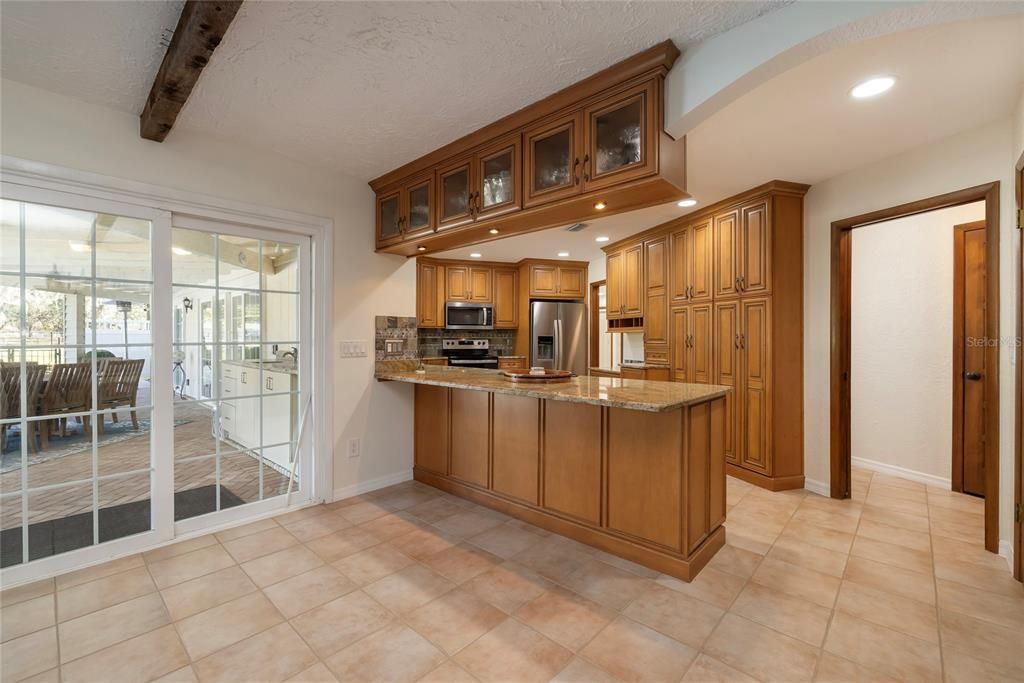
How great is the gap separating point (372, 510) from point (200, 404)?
126 cm

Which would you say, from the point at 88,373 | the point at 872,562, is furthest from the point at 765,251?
the point at 88,373

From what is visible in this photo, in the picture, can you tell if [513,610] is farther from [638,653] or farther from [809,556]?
[809,556]

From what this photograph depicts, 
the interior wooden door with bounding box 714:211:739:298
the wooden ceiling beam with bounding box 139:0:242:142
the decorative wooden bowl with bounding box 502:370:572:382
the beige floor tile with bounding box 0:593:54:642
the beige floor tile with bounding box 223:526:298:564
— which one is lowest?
the beige floor tile with bounding box 0:593:54:642

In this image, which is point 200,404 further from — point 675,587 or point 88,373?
point 675,587

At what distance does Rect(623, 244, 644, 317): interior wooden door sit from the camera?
468cm

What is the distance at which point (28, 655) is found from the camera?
63.6 inches

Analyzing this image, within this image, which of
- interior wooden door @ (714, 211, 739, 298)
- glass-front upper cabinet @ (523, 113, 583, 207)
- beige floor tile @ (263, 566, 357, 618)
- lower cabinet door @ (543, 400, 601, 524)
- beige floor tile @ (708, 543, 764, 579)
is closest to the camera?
beige floor tile @ (263, 566, 357, 618)

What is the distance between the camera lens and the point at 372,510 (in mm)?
2947

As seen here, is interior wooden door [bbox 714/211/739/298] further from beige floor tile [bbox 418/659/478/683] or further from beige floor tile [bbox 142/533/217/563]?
beige floor tile [bbox 142/533/217/563]

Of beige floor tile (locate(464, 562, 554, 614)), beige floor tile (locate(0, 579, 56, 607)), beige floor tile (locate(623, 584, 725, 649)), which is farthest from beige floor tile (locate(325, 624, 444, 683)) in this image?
beige floor tile (locate(0, 579, 56, 607))

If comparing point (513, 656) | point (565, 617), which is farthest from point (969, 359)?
point (513, 656)

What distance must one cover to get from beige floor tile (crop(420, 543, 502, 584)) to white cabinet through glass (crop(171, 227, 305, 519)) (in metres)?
1.37

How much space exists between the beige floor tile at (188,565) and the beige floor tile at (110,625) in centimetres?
15

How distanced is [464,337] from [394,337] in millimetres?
2799
